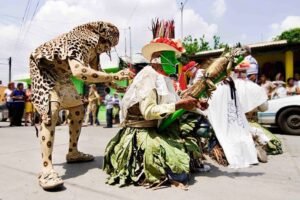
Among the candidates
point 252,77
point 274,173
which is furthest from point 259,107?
point 274,173

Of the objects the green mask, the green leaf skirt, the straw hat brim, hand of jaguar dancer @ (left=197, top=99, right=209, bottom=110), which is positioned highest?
the straw hat brim

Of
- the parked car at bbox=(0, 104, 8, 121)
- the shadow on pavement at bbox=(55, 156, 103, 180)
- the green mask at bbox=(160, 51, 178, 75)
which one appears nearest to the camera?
the green mask at bbox=(160, 51, 178, 75)

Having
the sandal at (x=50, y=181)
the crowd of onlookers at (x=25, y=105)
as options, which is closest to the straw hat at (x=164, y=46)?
the sandal at (x=50, y=181)

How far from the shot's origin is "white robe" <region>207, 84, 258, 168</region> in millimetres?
4297

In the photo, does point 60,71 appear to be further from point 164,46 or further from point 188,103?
point 188,103

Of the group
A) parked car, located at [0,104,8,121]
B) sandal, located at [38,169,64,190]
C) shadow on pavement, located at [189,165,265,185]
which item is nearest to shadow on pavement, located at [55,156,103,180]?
sandal, located at [38,169,64,190]

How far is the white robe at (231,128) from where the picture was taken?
430 centimetres

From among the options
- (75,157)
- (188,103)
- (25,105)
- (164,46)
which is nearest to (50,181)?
(75,157)

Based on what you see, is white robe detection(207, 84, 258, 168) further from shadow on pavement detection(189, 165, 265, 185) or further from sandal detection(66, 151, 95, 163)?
sandal detection(66, 151, 95, 163)

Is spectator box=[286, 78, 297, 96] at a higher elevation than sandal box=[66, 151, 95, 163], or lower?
higher

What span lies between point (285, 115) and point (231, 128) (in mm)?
4376

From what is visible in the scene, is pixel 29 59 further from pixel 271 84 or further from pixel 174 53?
pixel 271 84

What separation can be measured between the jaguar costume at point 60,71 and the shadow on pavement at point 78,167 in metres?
0.52

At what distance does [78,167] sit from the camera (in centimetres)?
424
